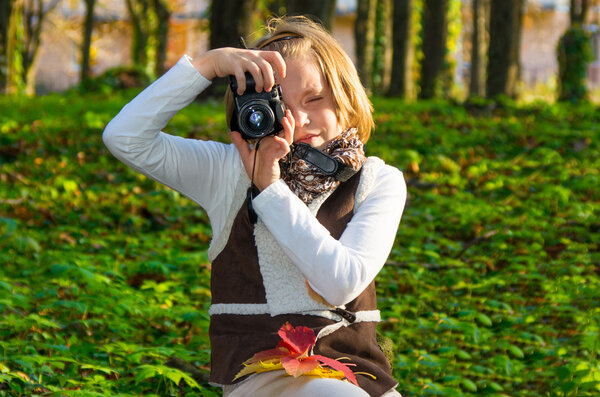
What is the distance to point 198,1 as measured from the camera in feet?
187

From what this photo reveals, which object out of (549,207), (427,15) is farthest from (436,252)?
(427,15)

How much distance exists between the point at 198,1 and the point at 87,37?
3308cm

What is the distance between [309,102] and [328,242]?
586 millimetres

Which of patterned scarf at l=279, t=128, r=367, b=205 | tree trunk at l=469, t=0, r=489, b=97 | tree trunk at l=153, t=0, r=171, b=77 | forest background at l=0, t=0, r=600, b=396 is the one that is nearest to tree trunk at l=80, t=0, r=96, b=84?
tree trunk at l=153, t=0, r=171, b=77

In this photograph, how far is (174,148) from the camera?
113 inches

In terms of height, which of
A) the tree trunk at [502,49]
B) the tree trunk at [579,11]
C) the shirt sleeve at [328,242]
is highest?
the tree trunk at [579,11]

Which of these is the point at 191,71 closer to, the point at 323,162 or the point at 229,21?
the point at 323,162

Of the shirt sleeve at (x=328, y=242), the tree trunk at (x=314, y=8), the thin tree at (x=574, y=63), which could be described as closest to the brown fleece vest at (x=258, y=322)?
the shirt sleeve at (x=328, y=242)

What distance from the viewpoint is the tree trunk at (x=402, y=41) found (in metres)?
18.1

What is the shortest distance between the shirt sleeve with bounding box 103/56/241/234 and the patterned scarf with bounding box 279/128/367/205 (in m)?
0.22

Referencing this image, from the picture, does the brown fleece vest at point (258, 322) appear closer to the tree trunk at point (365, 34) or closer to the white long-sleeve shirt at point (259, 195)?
the white long-sleeve shirt at point (259, 195)

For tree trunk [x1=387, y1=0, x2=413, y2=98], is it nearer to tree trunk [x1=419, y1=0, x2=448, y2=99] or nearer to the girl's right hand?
tree trunk [x1=419, y1=0, x2=448, y2=99]

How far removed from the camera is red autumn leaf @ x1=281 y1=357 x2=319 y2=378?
7.54ft

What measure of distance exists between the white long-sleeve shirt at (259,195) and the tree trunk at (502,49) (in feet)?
39.6
